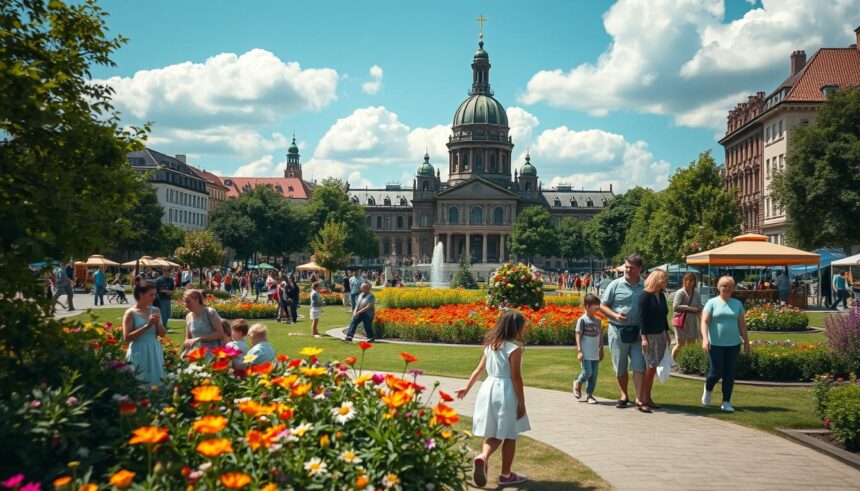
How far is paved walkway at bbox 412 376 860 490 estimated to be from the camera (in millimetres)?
6688

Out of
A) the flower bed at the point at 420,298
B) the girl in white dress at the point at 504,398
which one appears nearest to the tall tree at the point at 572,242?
the flower bed at the point at 420,298

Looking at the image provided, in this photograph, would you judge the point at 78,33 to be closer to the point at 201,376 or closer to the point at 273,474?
the point at 201,376

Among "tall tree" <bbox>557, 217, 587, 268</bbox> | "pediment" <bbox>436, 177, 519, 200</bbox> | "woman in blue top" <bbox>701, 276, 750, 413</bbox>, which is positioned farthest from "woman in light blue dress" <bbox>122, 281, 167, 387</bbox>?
"pediment" <bbox>436, 177, 519, 200</bbox>

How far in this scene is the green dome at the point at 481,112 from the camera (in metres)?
118

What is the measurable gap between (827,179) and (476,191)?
78767mm

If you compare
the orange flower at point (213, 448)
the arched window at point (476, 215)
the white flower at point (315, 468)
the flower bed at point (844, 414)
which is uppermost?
the arched window at point (476, 215)

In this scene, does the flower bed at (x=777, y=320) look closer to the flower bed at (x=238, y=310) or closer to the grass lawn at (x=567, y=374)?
the grass lawn at (x=567, y=374)

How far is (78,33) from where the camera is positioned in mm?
6023

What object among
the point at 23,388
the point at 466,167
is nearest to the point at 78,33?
the point at 23,388

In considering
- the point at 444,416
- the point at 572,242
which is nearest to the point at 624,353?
the point at 444,416

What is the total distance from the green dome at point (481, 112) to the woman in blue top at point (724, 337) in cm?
10938

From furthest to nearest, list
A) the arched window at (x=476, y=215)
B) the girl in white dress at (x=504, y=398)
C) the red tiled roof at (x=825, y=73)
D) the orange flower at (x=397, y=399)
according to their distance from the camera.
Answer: the arched window at (x=476, y=215), the red tiled roof at (x=825, y=73), the girl in white dress at (x=504, y=398), the orange flower at (x=397, y=399)

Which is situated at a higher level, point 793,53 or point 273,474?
point 793,53

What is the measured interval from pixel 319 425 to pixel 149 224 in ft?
210
